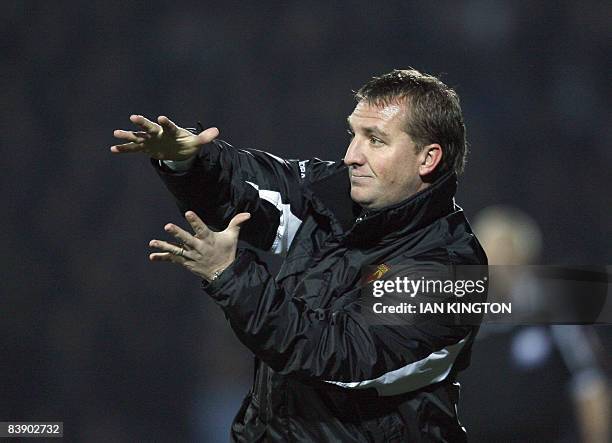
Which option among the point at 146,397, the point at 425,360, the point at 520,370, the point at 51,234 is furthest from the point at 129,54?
the point at 425,360

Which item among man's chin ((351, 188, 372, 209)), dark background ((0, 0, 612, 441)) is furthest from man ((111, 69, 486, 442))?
dark background ((0, 0, 612, 441))

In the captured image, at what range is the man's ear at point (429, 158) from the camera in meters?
1.78

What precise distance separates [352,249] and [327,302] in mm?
118

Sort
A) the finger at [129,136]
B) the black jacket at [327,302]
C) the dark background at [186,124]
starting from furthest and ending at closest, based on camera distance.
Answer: the dark background at [186,124]
the finger at [129,136]
the black jacket at [327,302]

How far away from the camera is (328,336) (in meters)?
1.54

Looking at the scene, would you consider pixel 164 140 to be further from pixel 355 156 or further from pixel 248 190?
pixel 355 156

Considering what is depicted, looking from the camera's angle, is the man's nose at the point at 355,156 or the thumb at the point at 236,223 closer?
the thumb at the point at 236,223

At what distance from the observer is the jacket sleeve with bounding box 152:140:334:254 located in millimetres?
1815

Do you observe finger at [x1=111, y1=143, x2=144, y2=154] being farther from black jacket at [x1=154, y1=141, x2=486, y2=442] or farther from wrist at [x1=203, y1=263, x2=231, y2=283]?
wrist at [x1=203, y1=263, x2=231, y2=283]

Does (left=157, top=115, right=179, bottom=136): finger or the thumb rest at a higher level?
(left=157, top=115, right=179, bottom=136): finger

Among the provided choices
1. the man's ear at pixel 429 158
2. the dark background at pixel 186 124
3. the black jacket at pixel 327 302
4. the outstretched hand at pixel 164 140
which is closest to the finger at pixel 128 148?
the outstretched hand at pixel 164 140

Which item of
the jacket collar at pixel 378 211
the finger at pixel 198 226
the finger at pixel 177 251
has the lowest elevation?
the finger at pixel 177 251

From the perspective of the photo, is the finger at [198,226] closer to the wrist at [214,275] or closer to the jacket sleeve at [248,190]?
the wrist at [214,275]

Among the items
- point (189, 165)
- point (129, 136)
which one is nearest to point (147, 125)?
point (129, 136)
